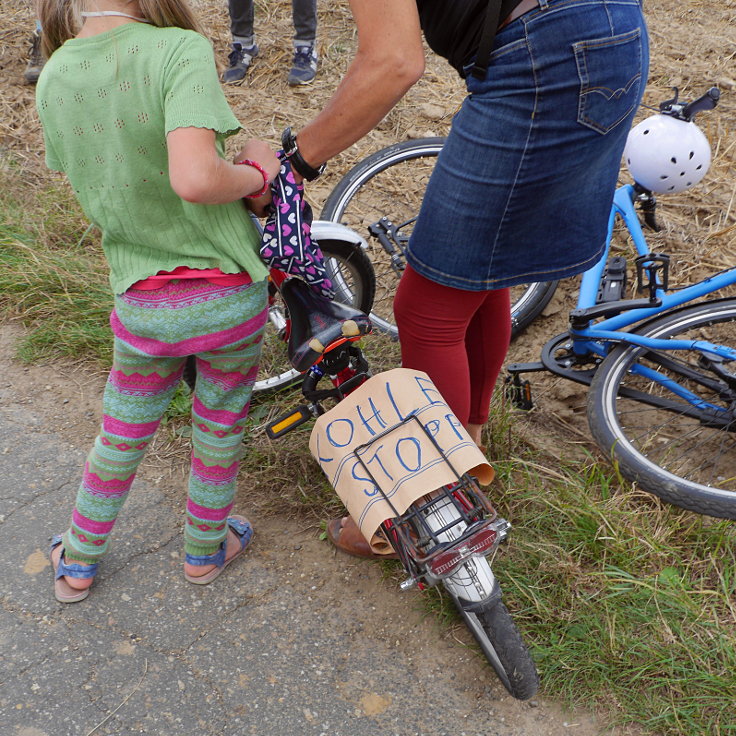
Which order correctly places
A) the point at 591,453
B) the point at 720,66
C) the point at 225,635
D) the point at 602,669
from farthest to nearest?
the point at 720,66 < the point at 591,453 < the point at 225,635 < the point at 602,669

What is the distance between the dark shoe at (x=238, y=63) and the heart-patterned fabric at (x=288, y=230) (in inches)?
149

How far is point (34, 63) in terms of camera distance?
5.39 meters

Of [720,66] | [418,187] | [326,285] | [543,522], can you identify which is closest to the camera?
[326,285]

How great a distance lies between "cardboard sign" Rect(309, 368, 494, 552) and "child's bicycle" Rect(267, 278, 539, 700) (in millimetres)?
13

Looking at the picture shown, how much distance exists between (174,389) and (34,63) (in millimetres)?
4322

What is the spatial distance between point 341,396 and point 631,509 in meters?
1.15

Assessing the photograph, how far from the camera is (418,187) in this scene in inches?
162

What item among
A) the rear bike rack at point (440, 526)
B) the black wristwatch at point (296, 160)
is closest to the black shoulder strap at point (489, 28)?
the black wristwatch at point (296, 160)

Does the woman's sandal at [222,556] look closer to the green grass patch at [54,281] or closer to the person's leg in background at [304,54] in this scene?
the green grass patch at [54,281]

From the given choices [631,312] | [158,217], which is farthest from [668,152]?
[158,217]

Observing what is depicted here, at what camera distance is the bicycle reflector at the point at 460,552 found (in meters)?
1.74

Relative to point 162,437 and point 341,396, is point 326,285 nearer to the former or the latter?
point 341,396

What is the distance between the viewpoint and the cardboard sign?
1730 millimetres

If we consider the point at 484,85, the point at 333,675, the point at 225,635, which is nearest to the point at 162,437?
the point at 225,635
